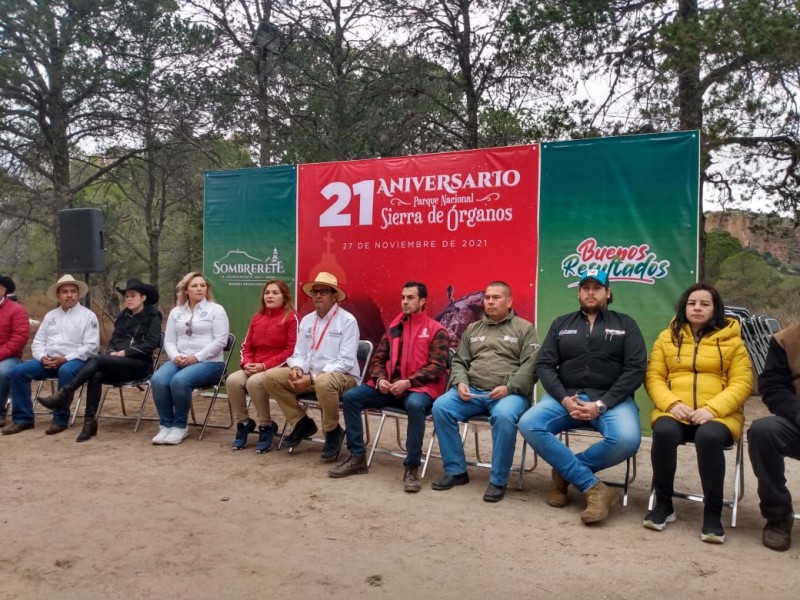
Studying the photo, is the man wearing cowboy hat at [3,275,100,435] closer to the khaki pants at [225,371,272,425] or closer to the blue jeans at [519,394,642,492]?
the khaki pants at [225,371,272,425]

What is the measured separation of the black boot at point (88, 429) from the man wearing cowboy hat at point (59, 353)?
31 cm

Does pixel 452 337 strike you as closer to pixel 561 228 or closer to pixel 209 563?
pixel 561 228

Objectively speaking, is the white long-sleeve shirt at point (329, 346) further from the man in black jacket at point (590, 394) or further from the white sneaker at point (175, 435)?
the man in black jacket at point (590, 394)

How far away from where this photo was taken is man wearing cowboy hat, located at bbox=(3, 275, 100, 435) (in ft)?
18.1

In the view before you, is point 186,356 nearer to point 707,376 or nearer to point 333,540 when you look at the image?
point 333,540

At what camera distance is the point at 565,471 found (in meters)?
3.62

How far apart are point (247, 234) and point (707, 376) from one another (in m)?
4.27

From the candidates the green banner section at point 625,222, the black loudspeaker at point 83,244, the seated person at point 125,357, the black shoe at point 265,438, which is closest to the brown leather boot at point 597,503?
the green banner section at point 625,222

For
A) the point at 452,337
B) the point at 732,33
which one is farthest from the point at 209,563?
the point at 732,33

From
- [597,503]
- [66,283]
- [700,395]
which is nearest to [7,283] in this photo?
[66,283]

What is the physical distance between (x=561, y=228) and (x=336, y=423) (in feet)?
6.87

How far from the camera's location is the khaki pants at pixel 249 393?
4863 mm

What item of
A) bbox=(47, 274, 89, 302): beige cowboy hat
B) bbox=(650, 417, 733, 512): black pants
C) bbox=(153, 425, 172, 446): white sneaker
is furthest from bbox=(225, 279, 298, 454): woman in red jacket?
bbox=(650, 417, 733, 512): black pants

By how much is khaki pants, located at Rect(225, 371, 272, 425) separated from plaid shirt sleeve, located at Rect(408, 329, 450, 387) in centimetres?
113
